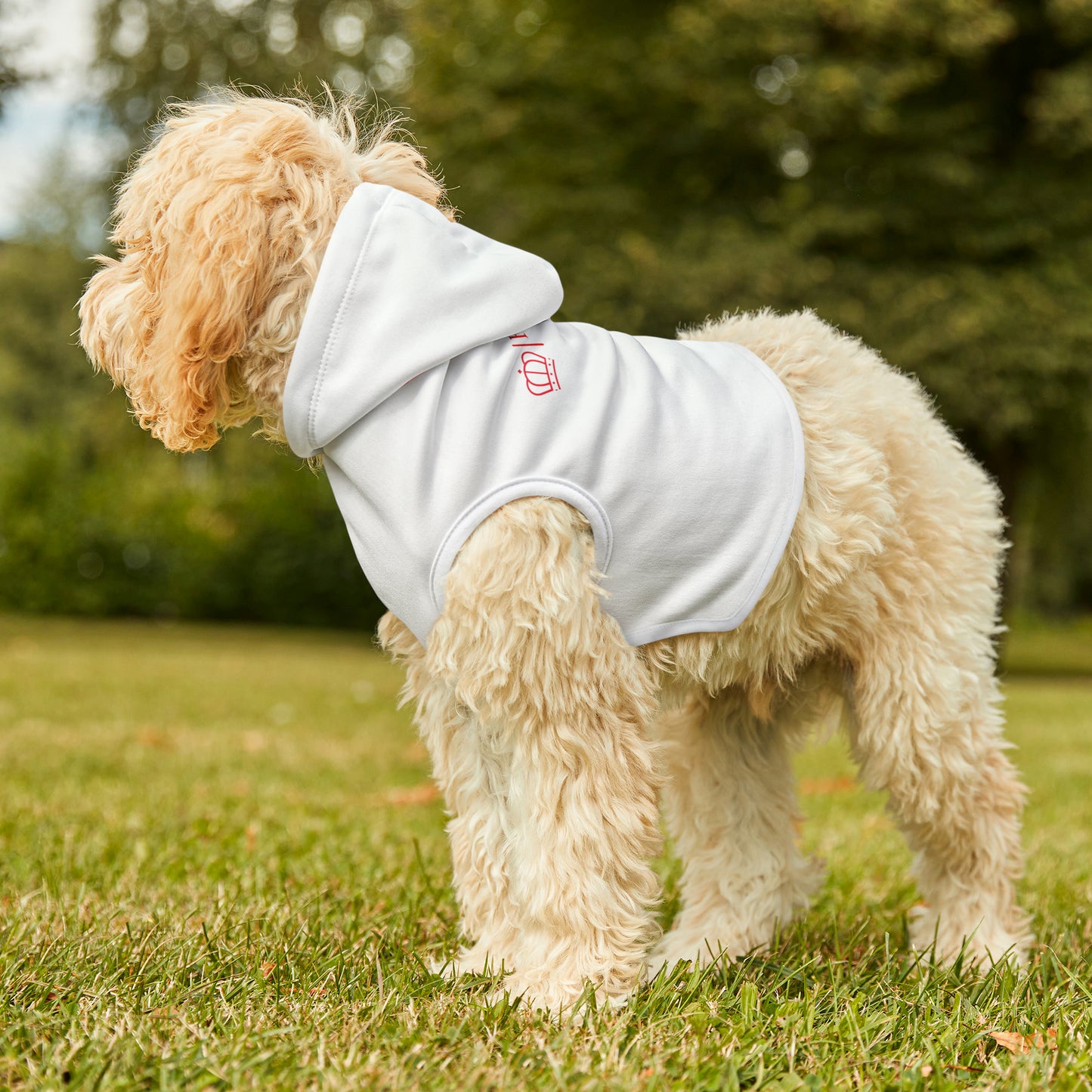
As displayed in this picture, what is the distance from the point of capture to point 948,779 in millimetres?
3000

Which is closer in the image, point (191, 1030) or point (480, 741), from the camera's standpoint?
point (191, 1030)

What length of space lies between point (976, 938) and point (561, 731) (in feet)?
4.87


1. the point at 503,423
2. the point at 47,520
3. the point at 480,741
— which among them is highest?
the point at 503,423

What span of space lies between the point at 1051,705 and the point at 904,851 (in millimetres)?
8344

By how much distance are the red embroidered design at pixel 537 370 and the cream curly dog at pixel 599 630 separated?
1 cm

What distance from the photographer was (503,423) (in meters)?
2.43

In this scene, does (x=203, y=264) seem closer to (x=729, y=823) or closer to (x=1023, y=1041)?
(x=729, y=823)

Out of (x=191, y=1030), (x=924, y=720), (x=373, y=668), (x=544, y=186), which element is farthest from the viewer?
(x=544, y=186)

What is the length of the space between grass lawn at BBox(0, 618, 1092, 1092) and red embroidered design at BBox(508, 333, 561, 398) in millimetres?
1304

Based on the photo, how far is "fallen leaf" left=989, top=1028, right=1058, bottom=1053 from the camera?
7.70ft

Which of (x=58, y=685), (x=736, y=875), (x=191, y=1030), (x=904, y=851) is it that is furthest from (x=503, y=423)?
(x=58, y=685)

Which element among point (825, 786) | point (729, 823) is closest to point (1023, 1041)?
point (729, 823)

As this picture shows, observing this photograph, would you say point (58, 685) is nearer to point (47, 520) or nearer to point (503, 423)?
point (503, 423)

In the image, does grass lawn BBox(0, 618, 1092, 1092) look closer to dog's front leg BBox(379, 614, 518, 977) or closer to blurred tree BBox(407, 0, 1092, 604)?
dog's front leg BBox(379, 614, 518, 977)
